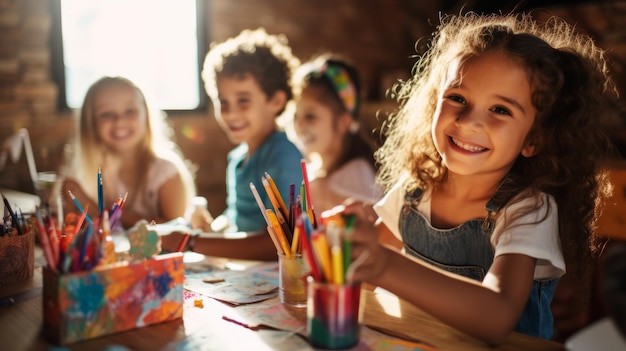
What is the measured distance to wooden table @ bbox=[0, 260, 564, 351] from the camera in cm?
76

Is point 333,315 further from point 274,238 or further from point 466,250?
point 466,250

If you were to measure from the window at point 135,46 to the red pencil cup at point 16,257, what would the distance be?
184cm

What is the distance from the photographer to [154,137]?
194 cm

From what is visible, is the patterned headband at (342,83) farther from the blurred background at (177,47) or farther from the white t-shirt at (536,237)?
the white t-shirt at (536,237)

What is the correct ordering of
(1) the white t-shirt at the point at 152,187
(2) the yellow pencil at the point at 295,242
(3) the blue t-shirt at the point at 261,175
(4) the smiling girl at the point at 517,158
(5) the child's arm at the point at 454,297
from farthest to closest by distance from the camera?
(1) the white t-shirt at the point at 152,187 → (3) the blue t-shirt at the point at 261,175 → (4) the smiling girl at the point at 517,158 → (2) the yellow pencil at the point at 295,242 → (5) the child's arm at the point at 454,297

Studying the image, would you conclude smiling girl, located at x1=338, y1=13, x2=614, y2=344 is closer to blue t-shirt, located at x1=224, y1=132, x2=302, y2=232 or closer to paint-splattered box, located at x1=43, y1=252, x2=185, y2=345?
paint-splattered box, located at x1=43, y1=252, x2=185, y2=345

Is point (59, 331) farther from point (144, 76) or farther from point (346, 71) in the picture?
point (144, 76)

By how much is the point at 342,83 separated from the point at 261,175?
827 mm

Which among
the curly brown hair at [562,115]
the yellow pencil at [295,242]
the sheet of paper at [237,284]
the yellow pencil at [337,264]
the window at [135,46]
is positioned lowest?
the sheet of paper at [237,284]

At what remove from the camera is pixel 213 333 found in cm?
80

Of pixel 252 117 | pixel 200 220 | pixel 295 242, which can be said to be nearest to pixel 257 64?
pixel 252 117

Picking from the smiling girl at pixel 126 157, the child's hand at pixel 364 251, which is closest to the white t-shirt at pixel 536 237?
the child's hand at pixel 364 251

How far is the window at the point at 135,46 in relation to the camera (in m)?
2.88

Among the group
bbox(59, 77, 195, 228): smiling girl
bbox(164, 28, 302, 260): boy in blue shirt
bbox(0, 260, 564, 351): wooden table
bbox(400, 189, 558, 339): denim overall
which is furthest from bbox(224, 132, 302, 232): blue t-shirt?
bbox(0, 260, 564, 351): wooden table
